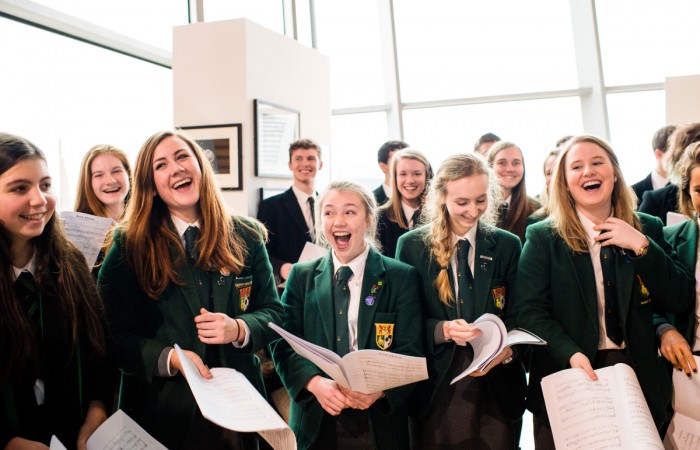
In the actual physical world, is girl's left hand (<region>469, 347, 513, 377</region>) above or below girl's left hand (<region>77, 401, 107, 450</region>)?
above

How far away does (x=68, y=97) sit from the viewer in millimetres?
4277

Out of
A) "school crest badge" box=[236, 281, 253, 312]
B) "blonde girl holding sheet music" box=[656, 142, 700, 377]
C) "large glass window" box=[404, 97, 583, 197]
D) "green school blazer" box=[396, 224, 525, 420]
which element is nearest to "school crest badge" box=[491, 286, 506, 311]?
"green school blazer" box=[396, 224, 525, 420]

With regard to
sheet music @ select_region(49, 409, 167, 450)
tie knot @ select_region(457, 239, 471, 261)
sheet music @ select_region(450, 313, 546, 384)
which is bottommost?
sheet music @ select_region(49, 409, 167, 450)

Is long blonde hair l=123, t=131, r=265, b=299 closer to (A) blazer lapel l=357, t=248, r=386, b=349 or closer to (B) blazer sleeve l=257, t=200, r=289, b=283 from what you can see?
(A) blazer lapel l=357, t=248, r=386, b=349

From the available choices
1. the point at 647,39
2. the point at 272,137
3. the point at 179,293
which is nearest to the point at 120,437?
the point at 179,293

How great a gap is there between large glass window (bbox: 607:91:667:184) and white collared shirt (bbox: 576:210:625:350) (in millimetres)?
5116

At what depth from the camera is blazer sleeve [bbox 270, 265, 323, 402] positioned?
1952mm

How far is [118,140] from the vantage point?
482 centimetres

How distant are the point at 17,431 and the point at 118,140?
12.3 ft

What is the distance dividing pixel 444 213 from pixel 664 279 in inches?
32.8

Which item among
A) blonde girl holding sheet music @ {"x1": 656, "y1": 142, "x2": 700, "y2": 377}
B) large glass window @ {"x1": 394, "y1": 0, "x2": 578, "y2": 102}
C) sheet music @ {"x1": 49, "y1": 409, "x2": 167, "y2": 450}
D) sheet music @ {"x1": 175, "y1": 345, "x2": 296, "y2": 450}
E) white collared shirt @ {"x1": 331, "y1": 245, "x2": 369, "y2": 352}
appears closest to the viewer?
sheet music @ {"x1": 175, "y1": 345, "x2": 296, "y2": 450}

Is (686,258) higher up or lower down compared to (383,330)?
higher up

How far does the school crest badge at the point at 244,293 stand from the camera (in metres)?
1.93

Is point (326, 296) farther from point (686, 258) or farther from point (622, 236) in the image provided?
point (686, 258)
